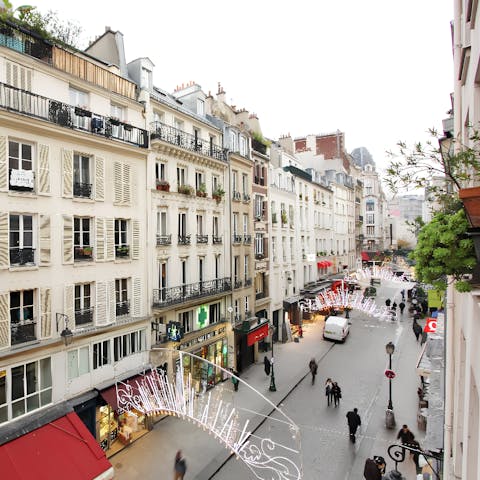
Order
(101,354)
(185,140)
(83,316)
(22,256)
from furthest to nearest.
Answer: (185,140), (101,354), (83,316), (22,256)

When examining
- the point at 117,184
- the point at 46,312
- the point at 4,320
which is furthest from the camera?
the point at 117,184

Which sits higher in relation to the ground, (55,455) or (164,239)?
(164,239)

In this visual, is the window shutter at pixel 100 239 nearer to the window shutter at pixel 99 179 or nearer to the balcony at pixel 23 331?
the window shutter at pixel 99 179

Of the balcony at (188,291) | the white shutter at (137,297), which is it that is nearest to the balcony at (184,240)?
the balcony at (188,291)

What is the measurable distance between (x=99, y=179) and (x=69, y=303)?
520 cm

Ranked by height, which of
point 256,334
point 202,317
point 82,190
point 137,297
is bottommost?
point 256,334

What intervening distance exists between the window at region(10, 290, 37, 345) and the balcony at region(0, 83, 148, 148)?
6423 mm

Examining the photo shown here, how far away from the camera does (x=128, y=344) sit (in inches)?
625

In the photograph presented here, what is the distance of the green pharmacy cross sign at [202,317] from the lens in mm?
20344

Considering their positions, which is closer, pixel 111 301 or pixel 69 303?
pixel 69 303

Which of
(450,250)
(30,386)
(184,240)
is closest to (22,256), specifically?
(30,386)

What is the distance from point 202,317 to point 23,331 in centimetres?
996

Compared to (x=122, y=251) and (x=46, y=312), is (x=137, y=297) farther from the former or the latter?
(x=46, y=312)

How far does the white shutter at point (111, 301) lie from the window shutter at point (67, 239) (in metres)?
2.08
